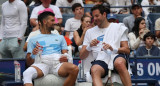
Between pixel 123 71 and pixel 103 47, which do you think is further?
pixel 103 47

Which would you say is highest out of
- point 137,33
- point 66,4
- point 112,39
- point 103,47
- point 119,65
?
point 66,4

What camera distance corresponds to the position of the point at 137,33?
1286cm

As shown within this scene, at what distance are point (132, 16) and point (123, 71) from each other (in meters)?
5.09

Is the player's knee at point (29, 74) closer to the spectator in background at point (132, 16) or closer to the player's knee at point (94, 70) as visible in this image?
the player's knee at point (94, 70)

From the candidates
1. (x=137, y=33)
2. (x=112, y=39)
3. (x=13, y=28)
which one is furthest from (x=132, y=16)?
(x=112, y=39)

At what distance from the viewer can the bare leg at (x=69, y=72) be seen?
29.6 feet

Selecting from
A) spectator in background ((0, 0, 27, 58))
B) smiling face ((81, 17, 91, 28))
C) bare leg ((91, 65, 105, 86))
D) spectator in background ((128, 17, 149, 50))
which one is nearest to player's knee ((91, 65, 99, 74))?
bare leg ((91, 65, 105, 86))

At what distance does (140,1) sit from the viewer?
55.7ft

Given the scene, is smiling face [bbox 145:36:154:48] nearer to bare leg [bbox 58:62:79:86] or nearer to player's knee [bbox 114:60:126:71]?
player's knee [bbox 114:60:126:71]

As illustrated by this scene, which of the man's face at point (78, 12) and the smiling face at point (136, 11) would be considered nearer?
the man's face at point (78, 12)

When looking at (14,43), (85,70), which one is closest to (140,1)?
(14,43)

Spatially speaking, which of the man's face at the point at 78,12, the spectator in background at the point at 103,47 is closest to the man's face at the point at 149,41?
the man's face at the point at 78,12

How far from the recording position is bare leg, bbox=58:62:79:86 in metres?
9.03

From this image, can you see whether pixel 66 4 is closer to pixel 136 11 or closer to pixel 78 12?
pixel 78 12
